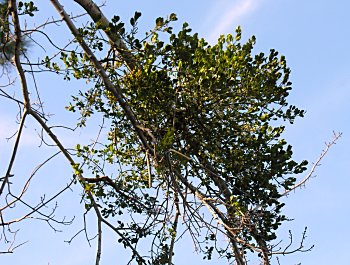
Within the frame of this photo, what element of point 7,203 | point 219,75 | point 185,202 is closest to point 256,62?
point 219,75

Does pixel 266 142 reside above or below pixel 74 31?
below

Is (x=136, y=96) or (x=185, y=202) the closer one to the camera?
(x=185, y=202)

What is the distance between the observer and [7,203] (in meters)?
3.97

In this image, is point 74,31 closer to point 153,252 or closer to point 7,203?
point 7,203

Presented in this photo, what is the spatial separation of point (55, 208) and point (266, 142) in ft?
5.84

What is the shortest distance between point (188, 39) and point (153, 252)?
65.0 inches

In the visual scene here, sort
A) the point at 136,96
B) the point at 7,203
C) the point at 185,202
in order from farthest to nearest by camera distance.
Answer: the point at 136,96 < the point at 185,202 < the point at 7,203

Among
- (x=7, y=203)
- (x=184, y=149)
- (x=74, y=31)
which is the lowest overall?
(x=7, y=203)

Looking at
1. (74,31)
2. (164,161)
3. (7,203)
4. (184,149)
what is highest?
(74,31)

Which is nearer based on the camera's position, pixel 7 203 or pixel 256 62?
pixel 7 203

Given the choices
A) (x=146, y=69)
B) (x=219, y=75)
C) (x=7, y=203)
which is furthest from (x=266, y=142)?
(x=7, y=203)

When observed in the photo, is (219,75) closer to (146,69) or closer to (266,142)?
(146,69)

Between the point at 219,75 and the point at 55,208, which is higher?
the point at 219,75

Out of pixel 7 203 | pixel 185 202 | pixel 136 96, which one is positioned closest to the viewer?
pixel 7 203
